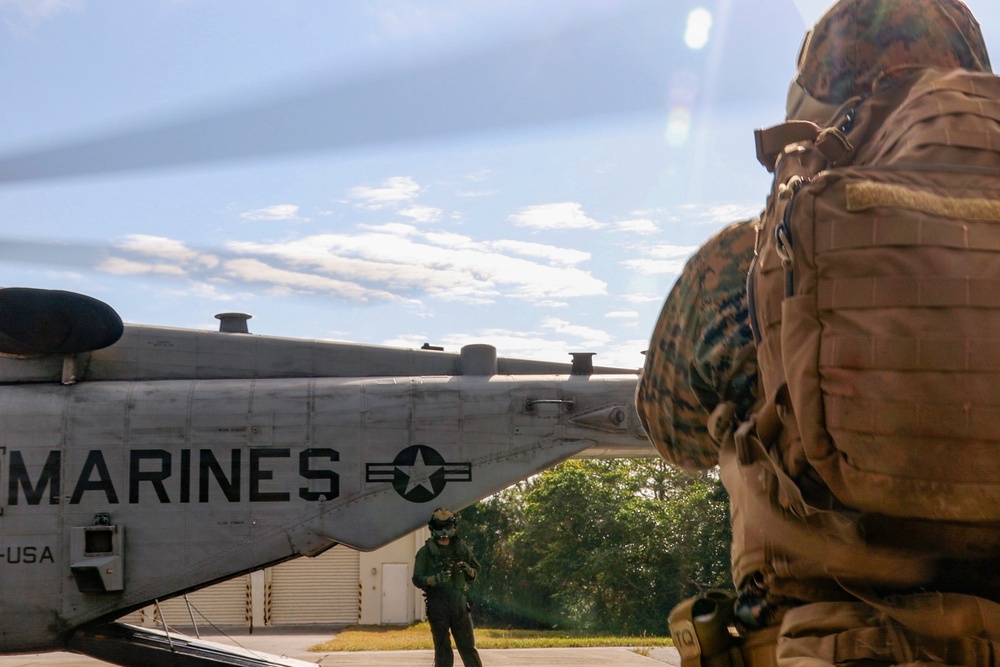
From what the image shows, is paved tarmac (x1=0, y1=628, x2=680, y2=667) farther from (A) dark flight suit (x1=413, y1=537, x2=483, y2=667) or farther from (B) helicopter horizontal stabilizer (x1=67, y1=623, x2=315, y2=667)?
(B) helicopter horizontal stabilizer (x1=67, y1=623, x2=315, y2=667)

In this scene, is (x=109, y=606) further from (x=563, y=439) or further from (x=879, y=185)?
(x=879, y=185)

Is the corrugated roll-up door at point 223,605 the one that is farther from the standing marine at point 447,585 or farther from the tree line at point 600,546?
the standing marine at point 447,585

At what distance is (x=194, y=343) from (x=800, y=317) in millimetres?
7300

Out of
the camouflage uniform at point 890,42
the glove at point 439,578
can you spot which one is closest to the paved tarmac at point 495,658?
the glove at point 439,578

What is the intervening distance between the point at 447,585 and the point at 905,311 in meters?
6.40

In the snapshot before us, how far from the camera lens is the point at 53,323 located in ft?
23.7

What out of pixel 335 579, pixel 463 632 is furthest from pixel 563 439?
pixel 335 579

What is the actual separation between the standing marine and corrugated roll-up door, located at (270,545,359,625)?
41.7ft

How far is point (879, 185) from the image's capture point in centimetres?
141

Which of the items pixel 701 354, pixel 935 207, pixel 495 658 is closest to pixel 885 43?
pixel 935 207

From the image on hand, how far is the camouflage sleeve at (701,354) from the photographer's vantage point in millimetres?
1888

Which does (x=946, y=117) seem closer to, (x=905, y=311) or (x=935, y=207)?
(x=935, y=207)

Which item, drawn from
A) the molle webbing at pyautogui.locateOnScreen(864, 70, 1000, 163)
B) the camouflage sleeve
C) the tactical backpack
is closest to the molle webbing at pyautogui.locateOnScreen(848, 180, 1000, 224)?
the tactical backpack

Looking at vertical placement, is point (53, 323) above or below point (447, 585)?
above
